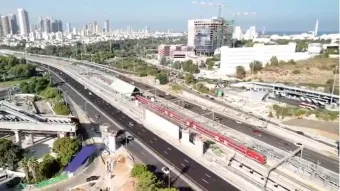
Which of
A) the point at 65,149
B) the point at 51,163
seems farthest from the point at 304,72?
the point at 51,163

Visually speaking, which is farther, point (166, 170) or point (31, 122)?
point (31, 122)

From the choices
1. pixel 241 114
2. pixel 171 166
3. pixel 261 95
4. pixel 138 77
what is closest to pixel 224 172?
pixel 171 166

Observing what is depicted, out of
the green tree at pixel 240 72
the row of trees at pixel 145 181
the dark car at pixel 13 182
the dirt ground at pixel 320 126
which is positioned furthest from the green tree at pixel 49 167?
the green tree at pixel 240 72

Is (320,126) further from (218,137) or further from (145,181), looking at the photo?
(145,181)

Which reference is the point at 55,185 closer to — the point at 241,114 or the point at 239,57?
the point at 241,114

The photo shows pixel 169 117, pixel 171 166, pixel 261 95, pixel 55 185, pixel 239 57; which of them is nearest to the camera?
pixel 55 185

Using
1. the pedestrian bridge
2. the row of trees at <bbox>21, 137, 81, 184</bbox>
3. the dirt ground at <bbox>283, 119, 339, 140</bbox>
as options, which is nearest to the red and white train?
the dirt ground at <bbox>283, 119, 339, 140</bbox>

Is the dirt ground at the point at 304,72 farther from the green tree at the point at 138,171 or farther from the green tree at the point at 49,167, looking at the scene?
the green tree at the point at 49,167
